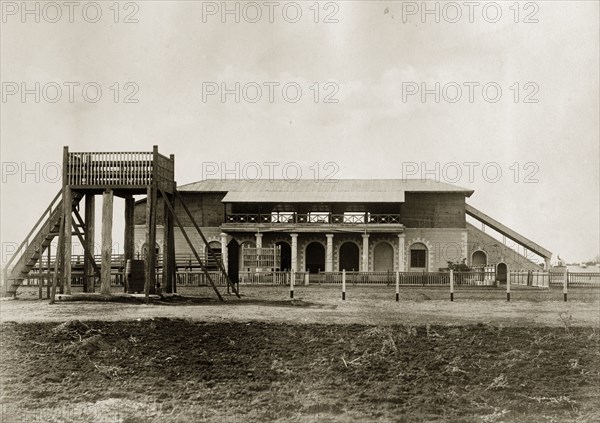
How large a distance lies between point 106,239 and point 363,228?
21963mm

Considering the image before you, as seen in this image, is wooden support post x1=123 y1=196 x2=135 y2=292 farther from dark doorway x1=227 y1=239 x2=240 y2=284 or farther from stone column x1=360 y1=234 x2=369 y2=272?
stone column x1=360 y1=234 x2=369 y2=272

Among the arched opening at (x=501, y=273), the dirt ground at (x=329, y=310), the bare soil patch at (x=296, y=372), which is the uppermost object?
the arched opening at (x=501, y=273)

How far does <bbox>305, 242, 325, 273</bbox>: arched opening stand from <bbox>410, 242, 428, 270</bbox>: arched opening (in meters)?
5.64

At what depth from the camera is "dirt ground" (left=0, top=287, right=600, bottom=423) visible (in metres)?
9.66

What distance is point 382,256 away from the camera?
41719 millimetres

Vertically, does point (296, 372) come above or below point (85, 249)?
below

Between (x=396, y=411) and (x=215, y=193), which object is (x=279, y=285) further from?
(x=396, y=411)

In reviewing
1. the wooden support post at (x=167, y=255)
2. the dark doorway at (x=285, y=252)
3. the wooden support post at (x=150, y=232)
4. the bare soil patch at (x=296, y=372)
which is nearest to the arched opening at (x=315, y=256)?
the dark doorway at (x=285, y=252)

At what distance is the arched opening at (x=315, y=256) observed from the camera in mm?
43031

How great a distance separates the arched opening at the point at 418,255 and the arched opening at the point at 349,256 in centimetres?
345

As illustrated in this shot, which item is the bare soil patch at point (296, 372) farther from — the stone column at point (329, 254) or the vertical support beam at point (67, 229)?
the stone column at point (329, 254)

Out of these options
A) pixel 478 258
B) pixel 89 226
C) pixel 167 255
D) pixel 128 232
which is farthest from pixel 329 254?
pixel 89 226

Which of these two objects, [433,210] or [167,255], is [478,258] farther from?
[167,255]

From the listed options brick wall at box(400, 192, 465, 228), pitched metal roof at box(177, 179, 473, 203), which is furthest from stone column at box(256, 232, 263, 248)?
brick wall at box(400, 192, 465, 228)
